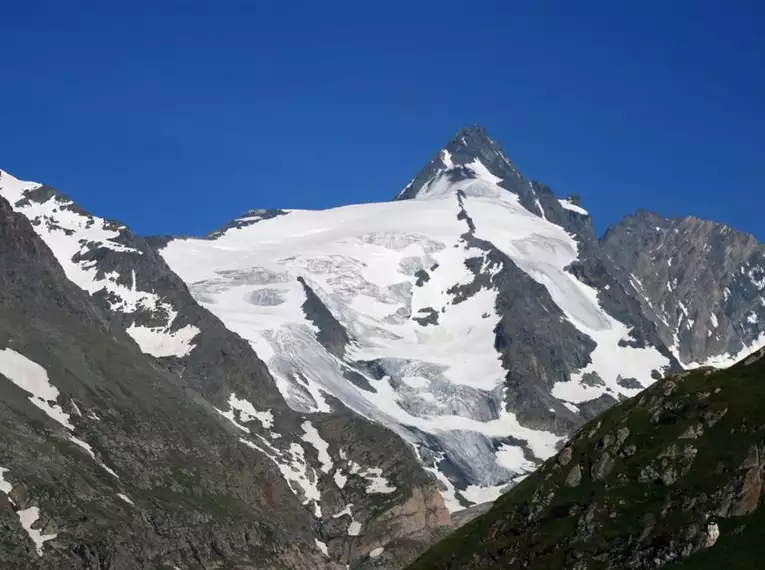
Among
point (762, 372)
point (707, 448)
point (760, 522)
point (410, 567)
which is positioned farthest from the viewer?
point (410, 567)

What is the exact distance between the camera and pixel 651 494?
145m

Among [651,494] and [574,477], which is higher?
[574,477]

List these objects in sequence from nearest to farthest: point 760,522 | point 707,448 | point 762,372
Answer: point 760,522 → point 707,448 → point 762,372

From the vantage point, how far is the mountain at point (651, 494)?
441ft

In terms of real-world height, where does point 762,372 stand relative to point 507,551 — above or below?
above

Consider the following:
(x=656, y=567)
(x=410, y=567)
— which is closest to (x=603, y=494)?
(x=656, y=567)

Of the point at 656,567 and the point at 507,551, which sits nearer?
the point at 656,567

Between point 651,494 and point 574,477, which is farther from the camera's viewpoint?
point 574,477

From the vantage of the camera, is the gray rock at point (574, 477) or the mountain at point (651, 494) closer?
the mountain at point (651, 494)

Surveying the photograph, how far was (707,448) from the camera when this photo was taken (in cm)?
14675

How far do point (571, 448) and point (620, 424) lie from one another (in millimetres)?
7742

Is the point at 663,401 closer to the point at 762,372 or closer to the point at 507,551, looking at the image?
the point at 762,372

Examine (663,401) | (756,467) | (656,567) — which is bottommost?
(656,567)

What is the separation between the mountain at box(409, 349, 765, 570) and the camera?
441 feet
